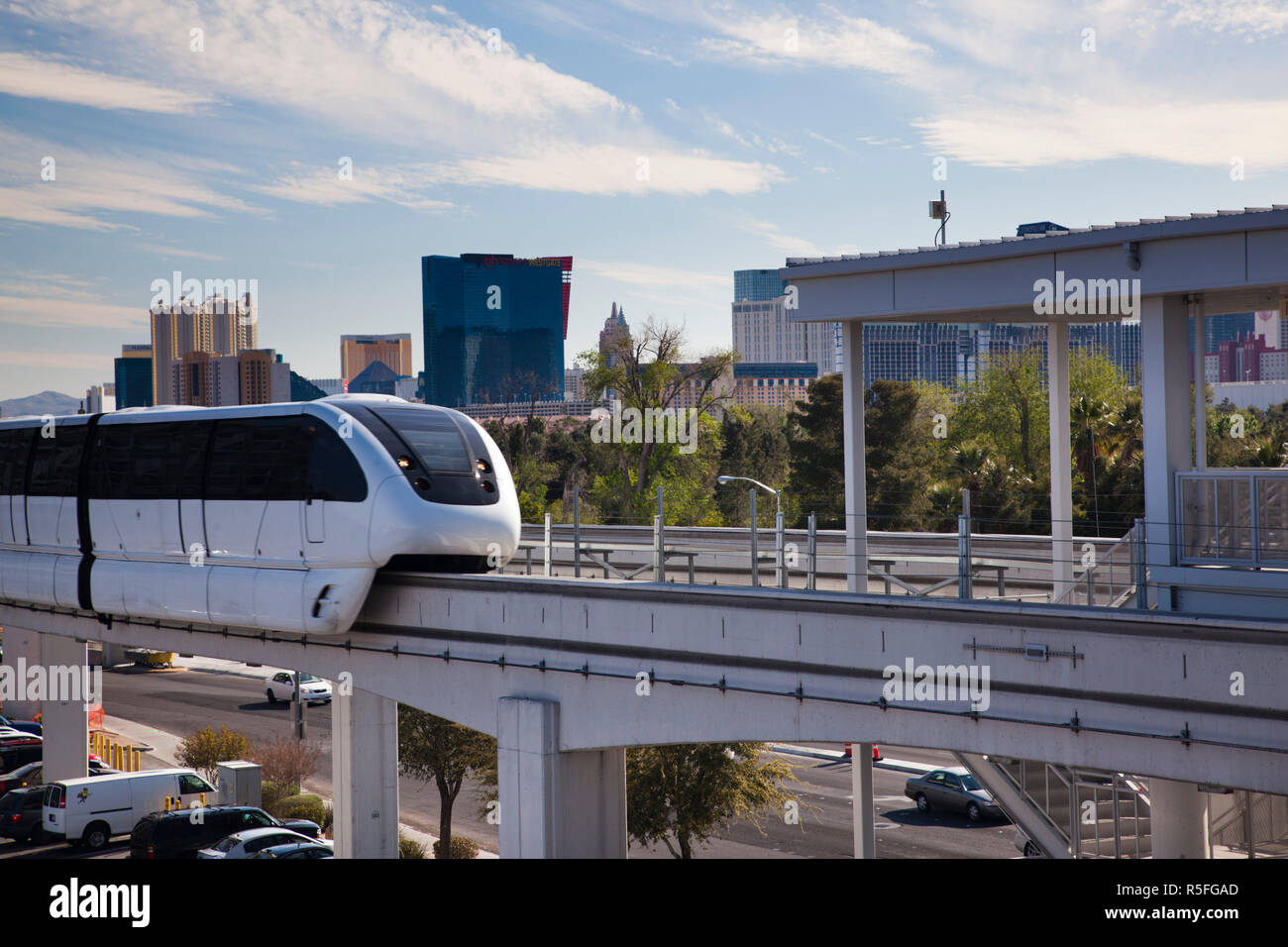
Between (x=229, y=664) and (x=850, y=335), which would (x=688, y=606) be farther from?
(x=229, y=664)

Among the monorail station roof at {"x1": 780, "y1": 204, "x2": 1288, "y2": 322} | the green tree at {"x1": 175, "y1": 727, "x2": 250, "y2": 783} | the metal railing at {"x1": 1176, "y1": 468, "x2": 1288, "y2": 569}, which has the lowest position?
the green tree at {"x1": 175, "y1": 727, "x2": 250, "y2": 783}

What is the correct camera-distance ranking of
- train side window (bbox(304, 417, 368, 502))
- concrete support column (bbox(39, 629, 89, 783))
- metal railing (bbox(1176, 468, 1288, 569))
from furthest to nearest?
concrete support column (bbox(39, 629, 89, 783)) < train side window (bbox(304, 417, 368, 502)) < metal railing (bbox(1176, 468, 1288, 569))

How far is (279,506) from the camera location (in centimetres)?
1850

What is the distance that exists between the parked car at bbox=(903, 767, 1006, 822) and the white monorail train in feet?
60.2

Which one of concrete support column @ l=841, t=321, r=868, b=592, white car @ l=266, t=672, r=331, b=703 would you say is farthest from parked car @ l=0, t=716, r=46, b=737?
concrete support column @ l=841, t=321, r=868, b=592

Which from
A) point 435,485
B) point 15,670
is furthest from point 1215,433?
point 15,670

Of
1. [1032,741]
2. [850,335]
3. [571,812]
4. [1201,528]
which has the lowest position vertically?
[571,812]

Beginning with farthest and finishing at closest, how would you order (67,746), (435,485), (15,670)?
(15,670)
(67,746)
(435,485)

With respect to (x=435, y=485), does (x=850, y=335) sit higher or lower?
higher

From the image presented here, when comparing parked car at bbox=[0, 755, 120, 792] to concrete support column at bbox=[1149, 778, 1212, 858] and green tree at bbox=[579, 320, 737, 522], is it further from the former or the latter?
concrete support column at bbox=[1149, 778, 1212, 858]

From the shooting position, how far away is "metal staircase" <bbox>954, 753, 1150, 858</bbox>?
16.8 meters

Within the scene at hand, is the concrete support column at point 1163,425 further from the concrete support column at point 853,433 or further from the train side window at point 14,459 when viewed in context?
the train side window at point 14,459

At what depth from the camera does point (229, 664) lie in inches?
2539
